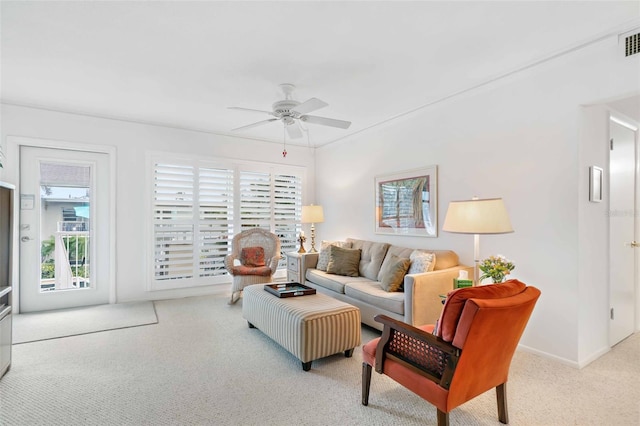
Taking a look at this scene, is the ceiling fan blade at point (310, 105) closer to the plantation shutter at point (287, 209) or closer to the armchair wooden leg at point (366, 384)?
the armchair wooden leg at point (366, 384)

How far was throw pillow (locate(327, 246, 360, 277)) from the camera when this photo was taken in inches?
166

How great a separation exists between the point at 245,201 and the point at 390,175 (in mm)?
2446

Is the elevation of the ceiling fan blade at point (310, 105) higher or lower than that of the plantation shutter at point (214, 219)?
higher

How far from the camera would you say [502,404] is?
1963 millimetres

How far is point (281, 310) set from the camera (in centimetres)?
288

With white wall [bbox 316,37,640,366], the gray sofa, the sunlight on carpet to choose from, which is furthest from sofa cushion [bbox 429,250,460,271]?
the sunlight on carpet

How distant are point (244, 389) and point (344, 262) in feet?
7.23

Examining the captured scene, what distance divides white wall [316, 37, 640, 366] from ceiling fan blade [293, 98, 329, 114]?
1694mm

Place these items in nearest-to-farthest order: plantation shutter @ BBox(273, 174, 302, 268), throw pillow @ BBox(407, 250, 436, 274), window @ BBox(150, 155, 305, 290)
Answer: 1. throw pillow @ BBox(407, 250, 436, 274)
2. window @ BBox(150, 155, 305, 290)
3. plantation shutter @ BBox(273, 174, 302, 268)

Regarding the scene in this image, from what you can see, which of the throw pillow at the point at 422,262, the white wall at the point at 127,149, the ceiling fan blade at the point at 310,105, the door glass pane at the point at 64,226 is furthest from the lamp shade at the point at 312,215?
the door glass pane at the point at 64,226

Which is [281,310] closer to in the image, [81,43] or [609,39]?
[81,43]

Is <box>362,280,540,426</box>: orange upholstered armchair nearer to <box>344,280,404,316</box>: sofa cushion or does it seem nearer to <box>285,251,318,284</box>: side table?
<box>344,280,404,316</box>: sofa cushion

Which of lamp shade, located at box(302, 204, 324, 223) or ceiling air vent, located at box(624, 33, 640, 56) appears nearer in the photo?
ceiling air vent, located at box(624, 33, 640, 56)

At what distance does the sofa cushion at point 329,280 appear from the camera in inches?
154
